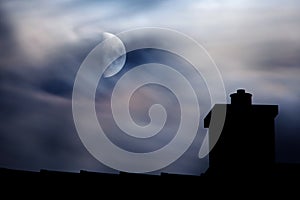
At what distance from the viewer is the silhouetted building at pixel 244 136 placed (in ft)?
60.3

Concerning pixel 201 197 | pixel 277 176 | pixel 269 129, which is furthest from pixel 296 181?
pixel 269 129

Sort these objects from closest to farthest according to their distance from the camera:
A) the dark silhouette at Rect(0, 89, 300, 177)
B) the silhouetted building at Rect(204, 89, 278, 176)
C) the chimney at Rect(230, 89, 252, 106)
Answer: the dark silhouette at Rect(0, 89, 300, 177) → the silhouetted building at Rect(204, 89, 278, 176) → the chimney at Rect(230, 89, 252, 106)

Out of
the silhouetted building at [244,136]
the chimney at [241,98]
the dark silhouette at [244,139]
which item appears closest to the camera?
the dark silhouette at [244,139]

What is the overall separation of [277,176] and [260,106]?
18.9 feet

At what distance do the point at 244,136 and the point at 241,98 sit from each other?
1.61 m

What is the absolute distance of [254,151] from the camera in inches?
725

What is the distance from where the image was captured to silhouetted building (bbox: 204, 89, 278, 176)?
18.4 m

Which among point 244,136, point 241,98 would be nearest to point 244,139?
point 244,136

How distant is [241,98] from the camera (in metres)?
18.9

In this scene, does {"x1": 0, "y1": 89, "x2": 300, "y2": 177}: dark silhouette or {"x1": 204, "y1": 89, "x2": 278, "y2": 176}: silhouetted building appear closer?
{"x1": 0, "y1": 89, "x2": 300, "y2": 177}: dark silhouette

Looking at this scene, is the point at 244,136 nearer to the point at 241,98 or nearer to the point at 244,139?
the point at 244,139

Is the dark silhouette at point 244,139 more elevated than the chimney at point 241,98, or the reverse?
the chimney at point 241,98

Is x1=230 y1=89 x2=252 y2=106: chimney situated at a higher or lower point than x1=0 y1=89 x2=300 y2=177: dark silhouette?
higher

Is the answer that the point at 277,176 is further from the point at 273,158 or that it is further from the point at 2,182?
the point at 2,182
